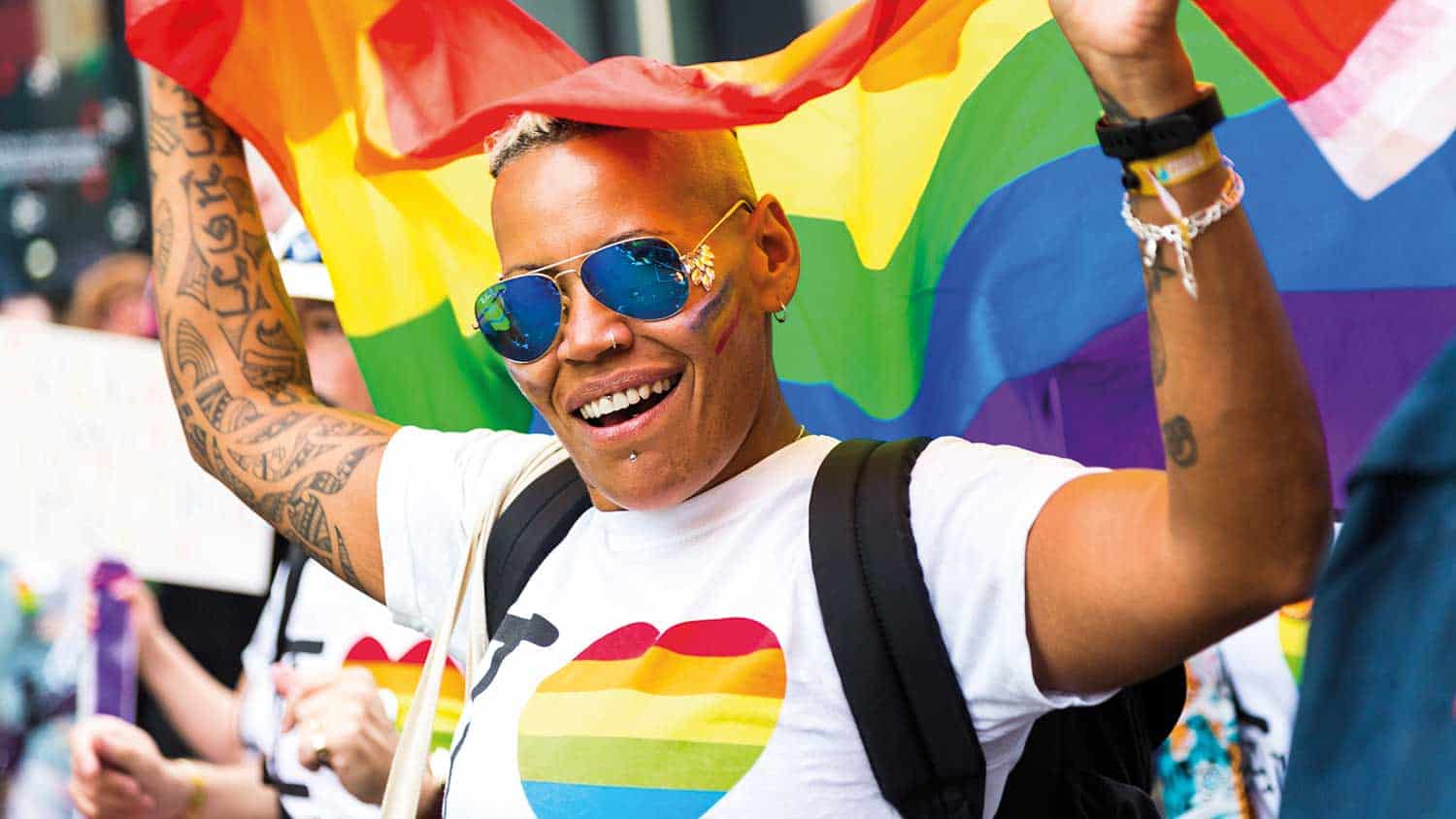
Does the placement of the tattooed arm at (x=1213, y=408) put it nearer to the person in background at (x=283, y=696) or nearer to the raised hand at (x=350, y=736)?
the raised hand at (x=350, y=736)

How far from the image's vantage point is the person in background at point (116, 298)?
187 inches

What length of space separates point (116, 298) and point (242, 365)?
2646 mm

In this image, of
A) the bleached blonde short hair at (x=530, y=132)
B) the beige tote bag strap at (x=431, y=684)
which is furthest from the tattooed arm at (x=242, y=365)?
the bleached blonde short hair at (x=530, y=132)

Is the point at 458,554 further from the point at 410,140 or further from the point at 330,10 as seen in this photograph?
the point at 330,10

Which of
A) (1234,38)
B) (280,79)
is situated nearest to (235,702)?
(280,79)

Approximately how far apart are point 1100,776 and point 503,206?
935 mm

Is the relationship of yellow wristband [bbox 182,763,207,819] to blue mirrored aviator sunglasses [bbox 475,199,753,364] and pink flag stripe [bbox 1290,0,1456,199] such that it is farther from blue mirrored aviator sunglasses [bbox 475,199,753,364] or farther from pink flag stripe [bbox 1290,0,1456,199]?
pink flag stripe [bbox 1290,0,1456,199]

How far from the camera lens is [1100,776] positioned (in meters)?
1.74

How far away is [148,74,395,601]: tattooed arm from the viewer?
2.27m

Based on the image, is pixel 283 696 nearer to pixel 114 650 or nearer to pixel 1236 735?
pixel 114 650

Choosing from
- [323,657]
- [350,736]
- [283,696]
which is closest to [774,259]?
[350,736]

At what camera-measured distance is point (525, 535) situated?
6.71 ft

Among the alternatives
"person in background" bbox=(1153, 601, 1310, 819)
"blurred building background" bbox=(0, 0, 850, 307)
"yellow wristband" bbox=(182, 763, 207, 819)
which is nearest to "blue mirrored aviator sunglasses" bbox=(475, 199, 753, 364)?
"person in background" bbox=(1153, 601, 1310, 819)

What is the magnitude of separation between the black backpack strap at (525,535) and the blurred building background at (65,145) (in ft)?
11.1
